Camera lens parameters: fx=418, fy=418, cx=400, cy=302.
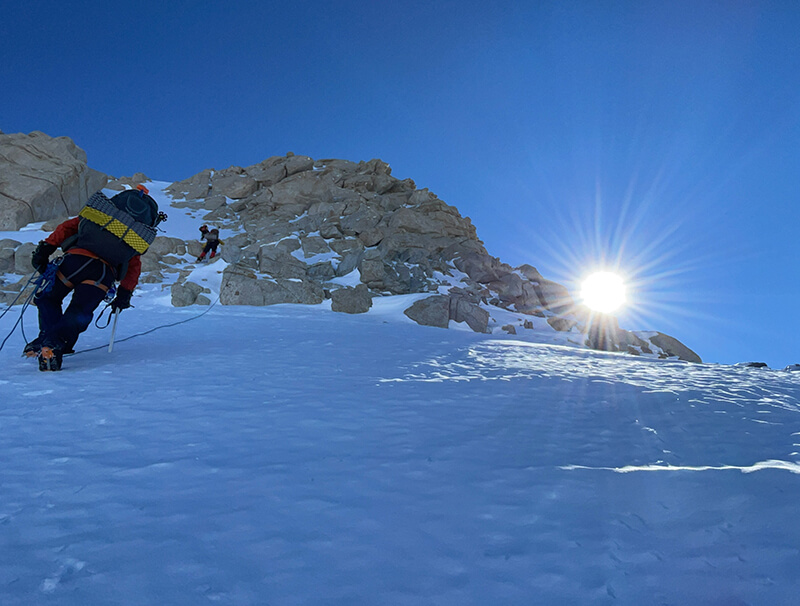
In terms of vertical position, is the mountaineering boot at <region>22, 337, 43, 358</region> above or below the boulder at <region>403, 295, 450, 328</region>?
below

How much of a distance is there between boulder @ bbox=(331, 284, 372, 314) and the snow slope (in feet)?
34.7

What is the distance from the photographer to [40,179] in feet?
103

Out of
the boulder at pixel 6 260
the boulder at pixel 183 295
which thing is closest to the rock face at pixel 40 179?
the boulder at pixel 6 260

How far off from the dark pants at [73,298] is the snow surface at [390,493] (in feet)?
2.57

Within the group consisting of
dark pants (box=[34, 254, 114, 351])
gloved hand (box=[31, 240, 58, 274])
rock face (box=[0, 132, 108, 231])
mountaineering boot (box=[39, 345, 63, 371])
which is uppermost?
rock face (box=[0, 132, 108, 231])

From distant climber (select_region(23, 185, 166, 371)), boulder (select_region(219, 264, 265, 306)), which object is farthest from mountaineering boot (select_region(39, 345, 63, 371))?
boulder (select_region(219, 264, 265, 306))

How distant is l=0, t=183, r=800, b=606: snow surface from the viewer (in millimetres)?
1332

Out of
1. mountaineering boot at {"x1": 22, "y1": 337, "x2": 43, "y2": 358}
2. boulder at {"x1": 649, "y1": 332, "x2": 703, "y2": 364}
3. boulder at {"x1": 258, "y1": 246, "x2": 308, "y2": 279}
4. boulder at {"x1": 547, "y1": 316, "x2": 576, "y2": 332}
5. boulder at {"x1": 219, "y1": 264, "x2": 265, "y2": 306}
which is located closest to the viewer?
mountaineering boot at {"x1": 22, "y1": 337, "x2": 43, "y2": 358}

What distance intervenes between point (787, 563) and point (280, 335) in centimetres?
706

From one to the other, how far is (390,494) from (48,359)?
4.08 meters

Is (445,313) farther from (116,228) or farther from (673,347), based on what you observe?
(116,228)

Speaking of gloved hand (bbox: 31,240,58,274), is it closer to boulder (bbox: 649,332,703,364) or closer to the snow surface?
the snow surface

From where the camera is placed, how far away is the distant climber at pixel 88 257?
179 inches

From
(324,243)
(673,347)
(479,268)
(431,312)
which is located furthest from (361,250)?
(673,347)
